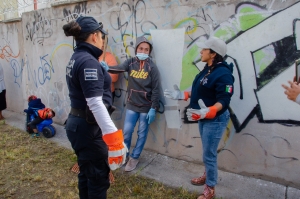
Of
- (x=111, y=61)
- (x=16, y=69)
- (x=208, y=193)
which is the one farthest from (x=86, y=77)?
(x=16, y=69)

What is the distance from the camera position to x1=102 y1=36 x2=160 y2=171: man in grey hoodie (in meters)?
3.77

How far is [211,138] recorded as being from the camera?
2900 mm

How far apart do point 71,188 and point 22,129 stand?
293 centimetres

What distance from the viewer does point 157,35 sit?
3.94 metres

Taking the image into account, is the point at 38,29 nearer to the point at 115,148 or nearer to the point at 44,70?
the point at 44,70

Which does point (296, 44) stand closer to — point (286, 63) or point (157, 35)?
point (286, 63)

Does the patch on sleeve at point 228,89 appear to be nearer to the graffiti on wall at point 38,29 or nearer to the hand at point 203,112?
the hand at point 203,112

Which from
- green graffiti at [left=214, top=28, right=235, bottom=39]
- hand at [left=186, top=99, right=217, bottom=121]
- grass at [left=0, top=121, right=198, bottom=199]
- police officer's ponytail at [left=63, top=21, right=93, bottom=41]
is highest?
green graffiti at [left=214, top=28, right=235, bottom=39]

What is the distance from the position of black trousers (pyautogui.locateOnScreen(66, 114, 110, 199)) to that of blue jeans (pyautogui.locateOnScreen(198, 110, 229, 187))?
1.16m

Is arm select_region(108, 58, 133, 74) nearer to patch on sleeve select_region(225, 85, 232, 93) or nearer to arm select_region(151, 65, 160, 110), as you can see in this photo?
arm select_region(151, 65, 160, 110)

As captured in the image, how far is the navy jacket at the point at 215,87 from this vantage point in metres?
2.66

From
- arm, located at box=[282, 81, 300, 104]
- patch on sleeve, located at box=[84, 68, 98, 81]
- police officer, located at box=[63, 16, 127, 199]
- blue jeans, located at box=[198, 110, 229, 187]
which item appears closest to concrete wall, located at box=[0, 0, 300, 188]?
blue jeans, located at box=[198, 110, 229, 187]

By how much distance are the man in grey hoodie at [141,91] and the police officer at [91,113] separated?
144 cm

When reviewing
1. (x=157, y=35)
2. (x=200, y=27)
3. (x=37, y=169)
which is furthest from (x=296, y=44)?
(x=37, y=169)
